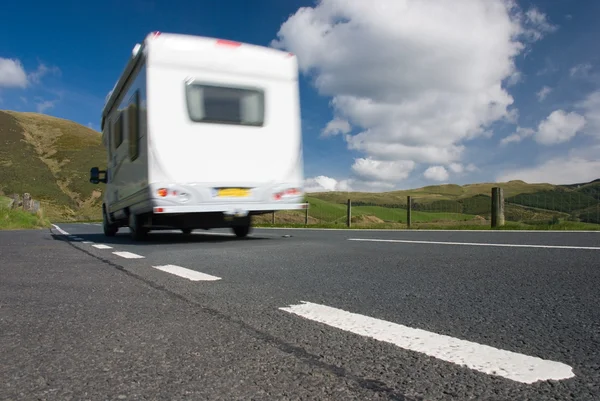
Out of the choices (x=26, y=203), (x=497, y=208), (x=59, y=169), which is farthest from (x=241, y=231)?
(x=59, y=169)

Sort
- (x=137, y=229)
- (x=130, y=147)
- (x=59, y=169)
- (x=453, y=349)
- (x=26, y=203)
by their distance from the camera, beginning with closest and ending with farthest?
1. (x=453, y=349)
2. (x=130, y=147)
3. (x=137, y=229)
4. (x=26, y=203)
5. (x=59, y=169)

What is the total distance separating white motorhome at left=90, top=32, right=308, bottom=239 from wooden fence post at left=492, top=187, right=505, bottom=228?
26.5 ft

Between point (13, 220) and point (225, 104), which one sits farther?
point (13, 220)

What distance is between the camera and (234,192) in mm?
8609

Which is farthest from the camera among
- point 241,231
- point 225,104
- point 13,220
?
point 13,220

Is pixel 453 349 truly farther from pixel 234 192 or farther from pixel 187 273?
pixel 234 192

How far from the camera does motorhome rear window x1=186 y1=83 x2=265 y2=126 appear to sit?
832 cm

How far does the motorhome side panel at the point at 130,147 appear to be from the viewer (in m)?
8.34

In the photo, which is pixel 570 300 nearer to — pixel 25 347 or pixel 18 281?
pixel 25 347

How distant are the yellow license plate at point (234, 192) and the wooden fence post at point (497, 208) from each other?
9.02 meters

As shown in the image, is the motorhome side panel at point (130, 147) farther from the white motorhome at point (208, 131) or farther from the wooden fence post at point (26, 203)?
the wooden fence post at point (26, 203)

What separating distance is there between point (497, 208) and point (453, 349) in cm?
1415

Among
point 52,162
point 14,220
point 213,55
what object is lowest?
point 14,220

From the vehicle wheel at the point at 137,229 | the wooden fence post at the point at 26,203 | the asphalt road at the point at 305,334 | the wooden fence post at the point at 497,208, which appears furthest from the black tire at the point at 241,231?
the wooden fence post at the point at 26,203
